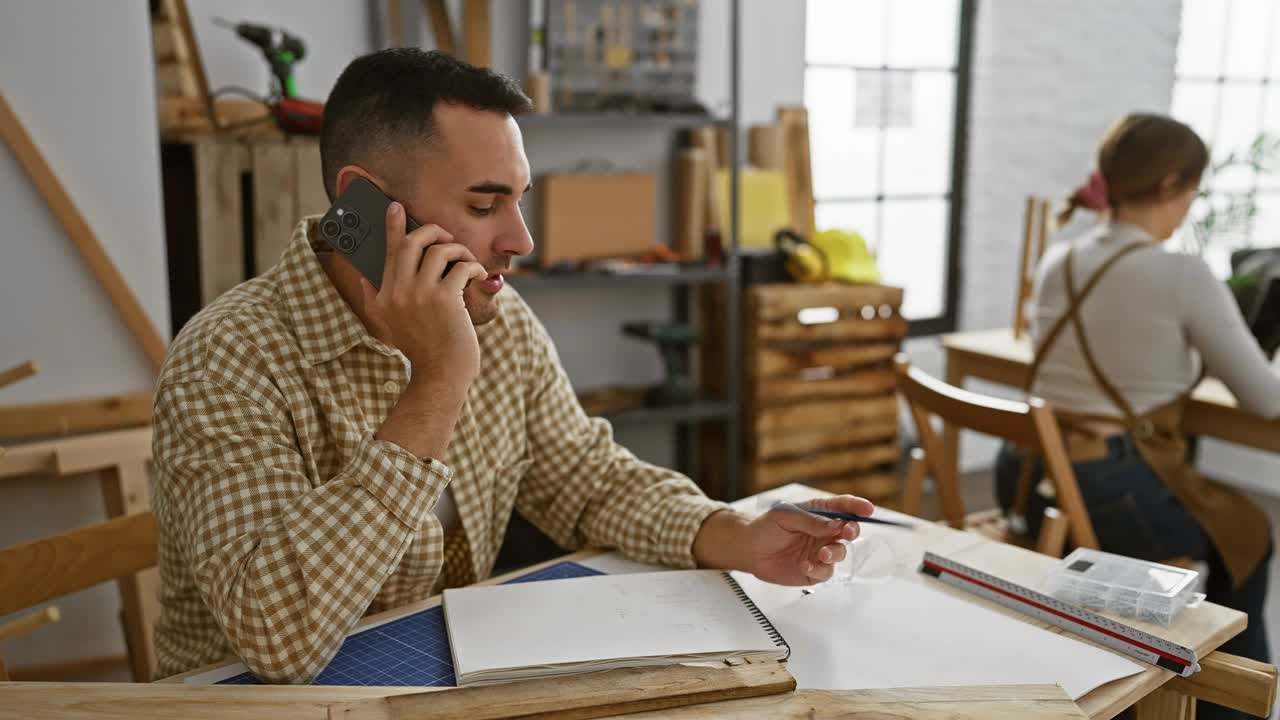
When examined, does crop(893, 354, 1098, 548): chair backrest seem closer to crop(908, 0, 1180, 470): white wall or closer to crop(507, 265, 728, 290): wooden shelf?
crop(507, 265, 728, 290): wooden shelf

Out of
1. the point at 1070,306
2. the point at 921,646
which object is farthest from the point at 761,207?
the point at 921,646

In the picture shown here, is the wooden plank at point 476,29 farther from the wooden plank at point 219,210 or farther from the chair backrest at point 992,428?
the chair backrest at point 992,428

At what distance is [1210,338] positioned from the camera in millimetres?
2229

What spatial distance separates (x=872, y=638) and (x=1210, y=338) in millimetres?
1504

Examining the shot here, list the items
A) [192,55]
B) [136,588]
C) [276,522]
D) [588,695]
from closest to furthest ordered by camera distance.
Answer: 1. [588,695]
2. [276,522]
3. [136,588]
4. [192,55]

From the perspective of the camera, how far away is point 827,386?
3.56 metres

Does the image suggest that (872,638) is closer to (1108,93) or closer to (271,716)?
(271,716)

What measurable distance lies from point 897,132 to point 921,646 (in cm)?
344

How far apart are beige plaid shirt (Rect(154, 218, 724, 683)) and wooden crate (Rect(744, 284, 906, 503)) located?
6.52 feet

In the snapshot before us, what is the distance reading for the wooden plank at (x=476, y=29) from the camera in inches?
123

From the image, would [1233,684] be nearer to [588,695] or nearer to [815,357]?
[588,695]

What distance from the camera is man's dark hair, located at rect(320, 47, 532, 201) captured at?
48.4 inches

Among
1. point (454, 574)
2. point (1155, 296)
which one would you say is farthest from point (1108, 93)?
point (454, 574)

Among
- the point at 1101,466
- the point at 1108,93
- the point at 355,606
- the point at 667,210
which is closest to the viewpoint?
the point at 355,606
